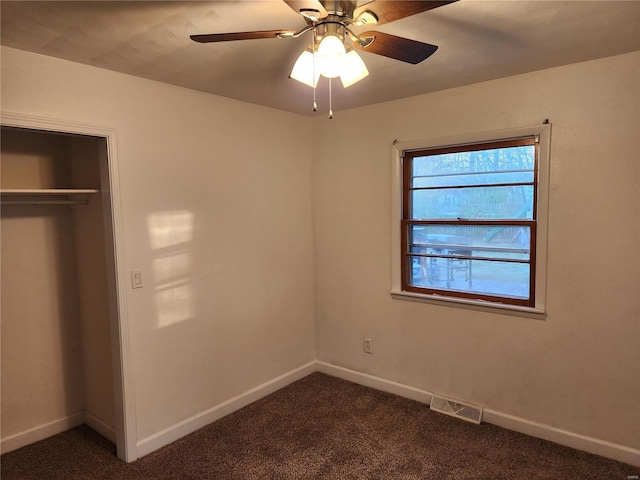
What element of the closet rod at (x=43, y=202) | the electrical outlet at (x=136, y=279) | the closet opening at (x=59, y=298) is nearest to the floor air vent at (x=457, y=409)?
the closet opening at (x=59, y=298)

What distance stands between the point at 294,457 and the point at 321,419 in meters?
0.50

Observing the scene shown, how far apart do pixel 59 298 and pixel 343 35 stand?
271 centimetres

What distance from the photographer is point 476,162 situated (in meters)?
3.03

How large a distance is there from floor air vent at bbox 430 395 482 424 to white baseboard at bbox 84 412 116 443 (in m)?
2.33

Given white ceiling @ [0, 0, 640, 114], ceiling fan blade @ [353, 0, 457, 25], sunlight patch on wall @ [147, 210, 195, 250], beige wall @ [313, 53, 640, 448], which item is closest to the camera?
ceiling fan blade @ [353, 0, 457, 25]

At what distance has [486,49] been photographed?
7.38 feet

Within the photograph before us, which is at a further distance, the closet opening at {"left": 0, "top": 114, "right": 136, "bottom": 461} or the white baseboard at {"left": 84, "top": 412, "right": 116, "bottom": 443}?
the white baseboard at {"left": 84, "top": 412, "right": 116, "bottom": 443}

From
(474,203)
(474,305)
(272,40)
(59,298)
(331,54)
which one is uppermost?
(272,40)

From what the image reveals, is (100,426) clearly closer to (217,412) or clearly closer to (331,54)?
(217,412)

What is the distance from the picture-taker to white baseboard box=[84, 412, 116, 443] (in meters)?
2.88

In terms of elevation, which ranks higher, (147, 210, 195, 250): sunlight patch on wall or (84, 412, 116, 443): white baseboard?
(147, 210, 195, 250): sunlight patch on wall

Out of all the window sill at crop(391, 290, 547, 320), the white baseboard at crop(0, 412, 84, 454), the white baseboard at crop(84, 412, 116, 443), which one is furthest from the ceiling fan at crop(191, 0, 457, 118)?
the white baseboard at crop(0, 412, 84, 454)

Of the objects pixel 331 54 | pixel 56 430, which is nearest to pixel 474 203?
pixel 331 54

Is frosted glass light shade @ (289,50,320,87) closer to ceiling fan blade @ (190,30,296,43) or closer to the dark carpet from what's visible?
ceiling fan blade @ (190,30,296,43)
